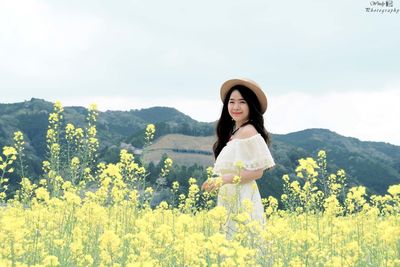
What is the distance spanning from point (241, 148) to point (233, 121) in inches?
22.5

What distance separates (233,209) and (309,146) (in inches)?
7603

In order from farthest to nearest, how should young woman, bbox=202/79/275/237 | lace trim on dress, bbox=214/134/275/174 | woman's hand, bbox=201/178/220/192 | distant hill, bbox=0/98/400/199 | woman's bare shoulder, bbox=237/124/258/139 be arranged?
distant hill, bbox=0/98/400/199
woman's bare shoulder, bbox=237/124/258/139
lace trim on dress, bbox=214/134/275/174
young woman, bbox=202/79/275/237
woman's hand, bbox=201/178/220/192

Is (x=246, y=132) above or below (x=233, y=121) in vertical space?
below

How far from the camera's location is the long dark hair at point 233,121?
476 centimetres

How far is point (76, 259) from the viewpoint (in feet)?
10.3

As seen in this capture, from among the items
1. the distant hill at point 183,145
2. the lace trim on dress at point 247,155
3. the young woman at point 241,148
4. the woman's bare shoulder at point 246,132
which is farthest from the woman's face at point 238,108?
the distant hill at point 183,145

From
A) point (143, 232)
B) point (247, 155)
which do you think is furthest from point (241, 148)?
point (143, 232)

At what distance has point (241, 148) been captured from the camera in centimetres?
449

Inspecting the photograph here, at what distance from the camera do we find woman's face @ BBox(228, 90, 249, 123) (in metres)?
4.75

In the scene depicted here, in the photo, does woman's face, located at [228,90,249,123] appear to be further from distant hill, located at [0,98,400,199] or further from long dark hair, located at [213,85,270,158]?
distant hill, located at [0,98,400,199]

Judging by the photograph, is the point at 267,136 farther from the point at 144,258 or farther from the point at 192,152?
the point at 192,152

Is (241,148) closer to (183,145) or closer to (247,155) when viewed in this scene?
(247,155)

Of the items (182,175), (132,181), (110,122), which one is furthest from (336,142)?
(132,181)

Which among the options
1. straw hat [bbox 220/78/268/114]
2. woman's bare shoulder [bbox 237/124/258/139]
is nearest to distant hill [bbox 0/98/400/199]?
straw hat [bbox 220/78/268/114]
